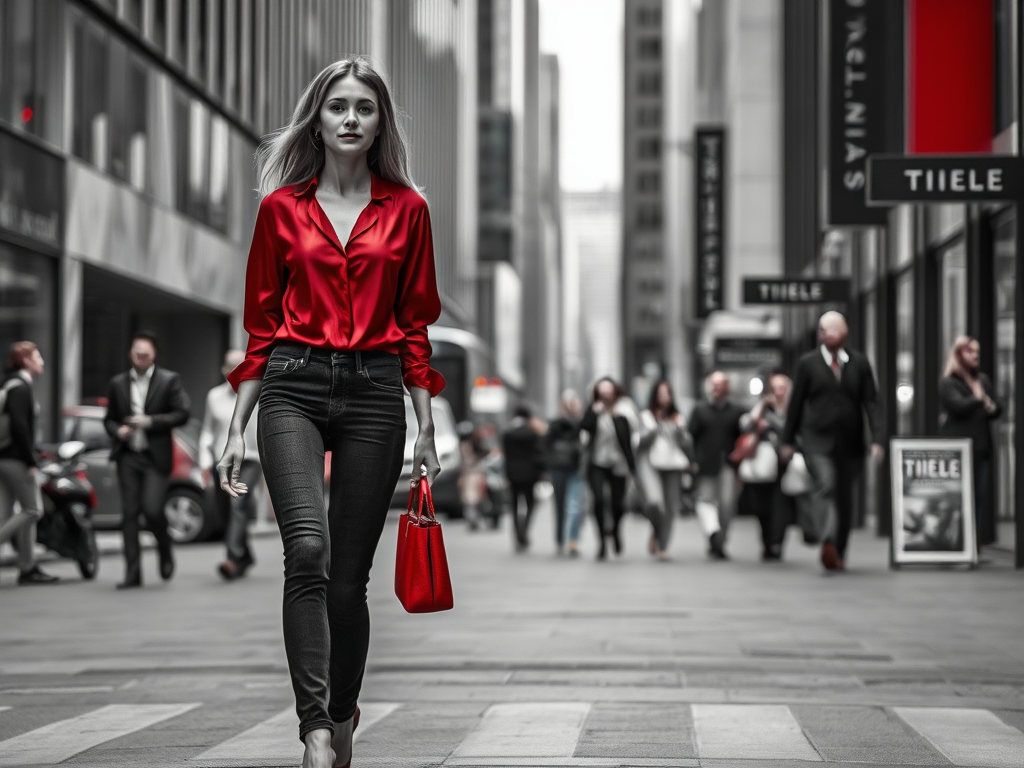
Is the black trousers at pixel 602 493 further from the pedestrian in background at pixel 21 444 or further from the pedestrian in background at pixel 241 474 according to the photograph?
the pedestrian in background at pixel 21 444

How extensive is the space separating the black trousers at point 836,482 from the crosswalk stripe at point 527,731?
7167 mm

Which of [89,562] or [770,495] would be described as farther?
[770,495]

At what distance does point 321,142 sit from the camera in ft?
14.8

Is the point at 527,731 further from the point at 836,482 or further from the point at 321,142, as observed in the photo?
the point at 836,482

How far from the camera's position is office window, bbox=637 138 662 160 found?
505 ft

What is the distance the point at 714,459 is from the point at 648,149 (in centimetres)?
14077

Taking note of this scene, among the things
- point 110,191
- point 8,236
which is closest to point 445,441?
point 110,191

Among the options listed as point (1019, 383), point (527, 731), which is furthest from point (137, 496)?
point (527, 731)

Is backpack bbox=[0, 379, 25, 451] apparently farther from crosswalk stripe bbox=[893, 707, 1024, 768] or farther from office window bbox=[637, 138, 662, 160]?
office window bbox=[637, 138, 662, 160]

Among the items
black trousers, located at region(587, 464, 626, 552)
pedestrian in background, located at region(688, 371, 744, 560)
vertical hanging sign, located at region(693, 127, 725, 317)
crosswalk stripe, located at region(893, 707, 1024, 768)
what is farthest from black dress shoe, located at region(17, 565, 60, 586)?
vertical hanging sign, located at region(693, 127, 725, 317)

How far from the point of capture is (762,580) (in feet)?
42.8

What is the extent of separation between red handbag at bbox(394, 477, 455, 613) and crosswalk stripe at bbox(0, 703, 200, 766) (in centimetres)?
140

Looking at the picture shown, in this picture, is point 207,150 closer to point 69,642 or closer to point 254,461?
point 254,461

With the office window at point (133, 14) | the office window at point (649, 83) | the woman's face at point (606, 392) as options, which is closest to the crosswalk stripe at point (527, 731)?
the woman's face at point (606, 392)
